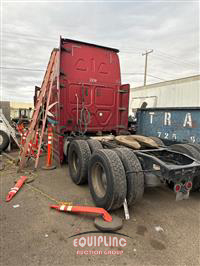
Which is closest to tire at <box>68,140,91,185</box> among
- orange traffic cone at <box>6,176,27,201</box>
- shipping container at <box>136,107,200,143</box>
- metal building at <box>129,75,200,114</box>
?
orange traffic cone at <box>6,176,27,201</box>

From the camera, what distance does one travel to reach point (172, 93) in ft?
45.3

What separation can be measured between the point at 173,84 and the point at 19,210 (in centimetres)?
1379

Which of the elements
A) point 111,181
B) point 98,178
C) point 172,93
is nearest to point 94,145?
point 98,178

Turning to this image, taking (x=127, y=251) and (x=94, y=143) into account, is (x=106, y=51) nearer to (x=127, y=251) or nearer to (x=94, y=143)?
(x=94, y=143)

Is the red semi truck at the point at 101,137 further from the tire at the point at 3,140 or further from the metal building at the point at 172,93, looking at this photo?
the metal building at the point at 172,93

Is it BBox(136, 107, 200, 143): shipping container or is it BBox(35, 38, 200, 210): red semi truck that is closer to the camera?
BBox(35, 38, 200, 210): red semi truck

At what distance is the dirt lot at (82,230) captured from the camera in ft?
6.48

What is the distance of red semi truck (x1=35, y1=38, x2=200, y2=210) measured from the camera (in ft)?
8.50

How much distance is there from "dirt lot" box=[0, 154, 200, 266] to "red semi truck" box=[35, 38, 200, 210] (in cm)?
40

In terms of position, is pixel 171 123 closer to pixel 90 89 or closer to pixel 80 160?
pixel 90 89

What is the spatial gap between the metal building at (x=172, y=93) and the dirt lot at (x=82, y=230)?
10195 mm

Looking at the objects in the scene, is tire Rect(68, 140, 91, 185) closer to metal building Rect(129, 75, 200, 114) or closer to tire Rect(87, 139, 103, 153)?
tire Rect(87, 139, 103, 153)

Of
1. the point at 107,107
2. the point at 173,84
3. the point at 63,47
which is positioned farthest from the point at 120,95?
the point at 173,84

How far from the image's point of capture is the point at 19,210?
9.51 feet
